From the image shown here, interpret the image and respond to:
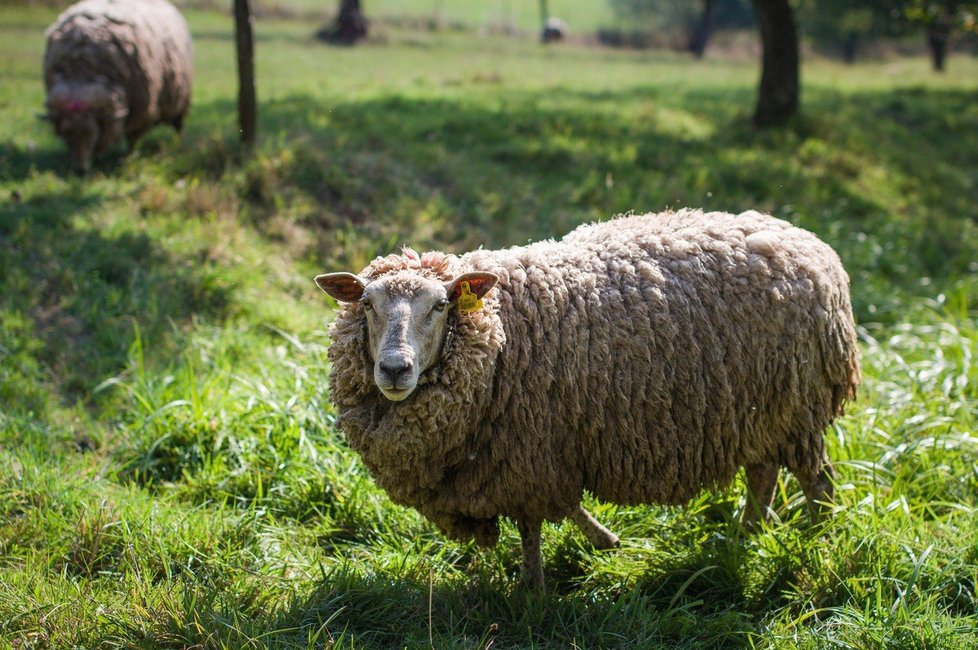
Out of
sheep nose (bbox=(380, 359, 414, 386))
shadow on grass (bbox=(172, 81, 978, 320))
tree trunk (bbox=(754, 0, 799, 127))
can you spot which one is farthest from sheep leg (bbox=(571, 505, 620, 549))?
tree trunk (bbox=(754, 0, 799, 127))

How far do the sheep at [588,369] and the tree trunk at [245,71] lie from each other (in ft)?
14.6

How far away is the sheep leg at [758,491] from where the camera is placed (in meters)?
3.83

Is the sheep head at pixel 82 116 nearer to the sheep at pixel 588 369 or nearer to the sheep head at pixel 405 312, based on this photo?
the sheep at pixel 588 369

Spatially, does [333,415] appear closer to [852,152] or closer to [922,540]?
[922,540]

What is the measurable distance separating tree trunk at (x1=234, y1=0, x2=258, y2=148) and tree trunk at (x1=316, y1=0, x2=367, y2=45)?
11.6m

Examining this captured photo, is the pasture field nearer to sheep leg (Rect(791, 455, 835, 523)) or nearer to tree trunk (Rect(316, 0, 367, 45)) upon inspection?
sheep leg (Rect(791, 455, 835, 523))

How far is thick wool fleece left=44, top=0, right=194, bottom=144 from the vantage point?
7.29m

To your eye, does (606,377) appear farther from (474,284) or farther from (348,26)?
(348,26)

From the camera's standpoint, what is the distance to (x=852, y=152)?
35.3 feet

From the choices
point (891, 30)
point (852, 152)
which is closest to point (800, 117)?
point (852, 152)

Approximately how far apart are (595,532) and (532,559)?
0.42m

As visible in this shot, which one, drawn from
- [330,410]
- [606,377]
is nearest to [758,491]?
[606,377]

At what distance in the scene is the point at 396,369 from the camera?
2.93m

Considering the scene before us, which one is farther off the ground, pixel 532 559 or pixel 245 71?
pixel 245 71
